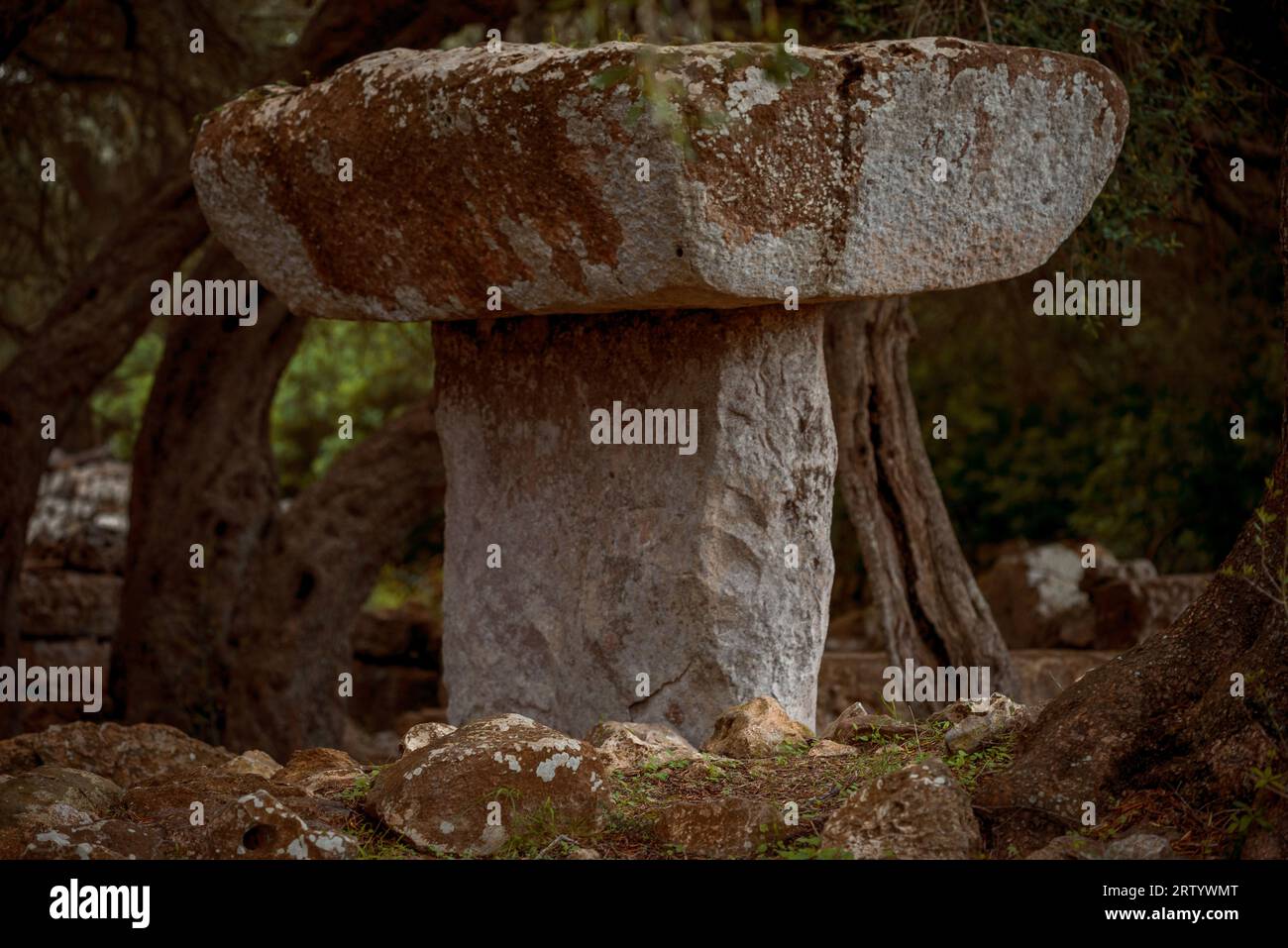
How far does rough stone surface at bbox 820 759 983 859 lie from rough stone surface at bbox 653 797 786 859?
0.15m

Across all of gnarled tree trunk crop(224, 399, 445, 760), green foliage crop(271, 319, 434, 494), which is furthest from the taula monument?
green foliage crop(271, 319, 434, 494)

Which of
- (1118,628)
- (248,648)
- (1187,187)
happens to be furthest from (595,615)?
(1118,628)

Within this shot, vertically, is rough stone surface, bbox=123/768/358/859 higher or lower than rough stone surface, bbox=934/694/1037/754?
lower

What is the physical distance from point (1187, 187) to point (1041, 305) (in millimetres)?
1687

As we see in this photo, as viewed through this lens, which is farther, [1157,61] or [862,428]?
[862,428]

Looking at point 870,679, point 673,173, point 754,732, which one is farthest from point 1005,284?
point 673,173

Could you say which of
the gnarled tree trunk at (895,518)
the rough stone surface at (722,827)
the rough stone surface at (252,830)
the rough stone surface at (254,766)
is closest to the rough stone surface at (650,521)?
the rough stone surface at (254,766)

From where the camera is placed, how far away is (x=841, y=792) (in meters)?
3.92

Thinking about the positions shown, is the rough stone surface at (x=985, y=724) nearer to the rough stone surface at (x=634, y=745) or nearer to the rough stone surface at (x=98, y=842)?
the rough stone surface at (x=634, y=745)

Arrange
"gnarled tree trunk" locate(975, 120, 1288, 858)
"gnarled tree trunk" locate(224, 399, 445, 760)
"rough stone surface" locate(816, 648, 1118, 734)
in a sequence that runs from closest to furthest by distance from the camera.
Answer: "gnarled tree trunk" locate(975, 120, 1288, 858) < "rough stone surface" locate(816, 648, 1118, 734) < "gnarled tree trunk" locate(224, 399, 445, 760)

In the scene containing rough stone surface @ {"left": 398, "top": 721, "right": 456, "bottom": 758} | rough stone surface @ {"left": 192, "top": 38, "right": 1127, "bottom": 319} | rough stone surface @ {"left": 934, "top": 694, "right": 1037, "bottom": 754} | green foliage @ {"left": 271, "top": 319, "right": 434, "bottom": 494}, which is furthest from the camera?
green foliage @ {"left": 271, "top": 319, "right": 434, "bottom": 494}

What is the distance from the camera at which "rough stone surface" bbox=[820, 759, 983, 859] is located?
3.44 meters

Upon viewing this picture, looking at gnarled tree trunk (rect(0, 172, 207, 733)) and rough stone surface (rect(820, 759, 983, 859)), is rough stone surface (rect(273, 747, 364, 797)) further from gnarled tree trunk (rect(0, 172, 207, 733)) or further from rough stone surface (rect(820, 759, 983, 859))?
gnarled tree trunk (rect(0, 172, 207, 733))
